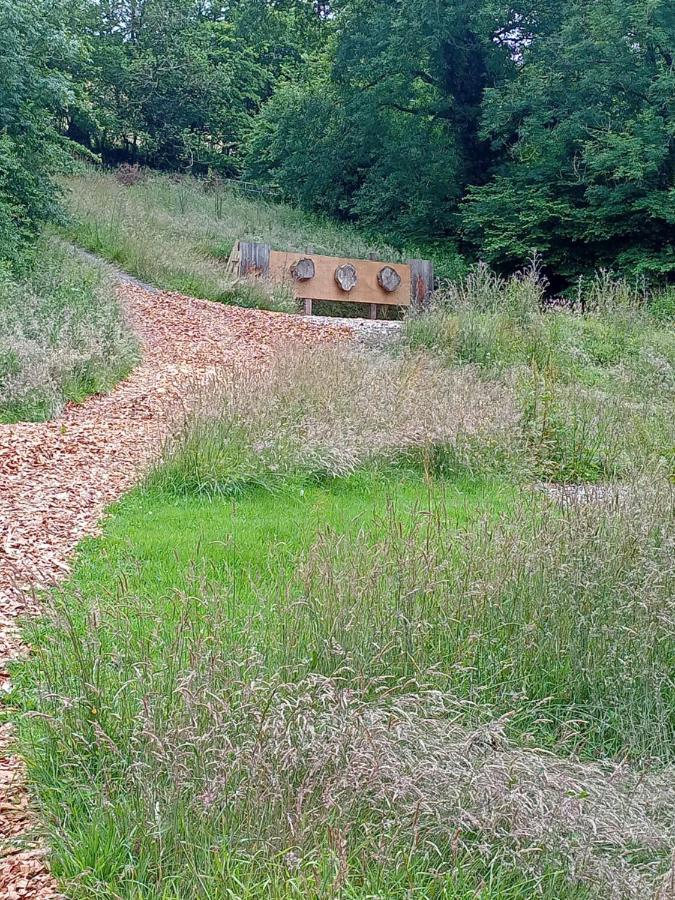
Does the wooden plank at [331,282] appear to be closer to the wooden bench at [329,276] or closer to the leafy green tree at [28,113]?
the wooden bench at [329,276]

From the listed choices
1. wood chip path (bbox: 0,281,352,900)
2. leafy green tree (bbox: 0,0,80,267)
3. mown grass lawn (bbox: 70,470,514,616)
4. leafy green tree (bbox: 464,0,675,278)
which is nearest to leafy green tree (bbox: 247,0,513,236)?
leafy green tree (bbox: 464,0,675,278)

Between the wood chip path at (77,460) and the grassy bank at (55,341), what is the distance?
0.79 ft

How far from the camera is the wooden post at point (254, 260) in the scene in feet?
48.0

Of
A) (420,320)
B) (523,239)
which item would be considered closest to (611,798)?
(420,320)

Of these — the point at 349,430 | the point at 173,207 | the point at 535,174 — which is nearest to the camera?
the point at 349,430

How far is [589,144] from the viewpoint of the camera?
1662 centimetres

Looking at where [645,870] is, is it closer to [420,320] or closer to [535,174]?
[420,320]

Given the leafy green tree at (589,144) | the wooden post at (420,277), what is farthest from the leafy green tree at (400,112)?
the wooden post at (420,277)

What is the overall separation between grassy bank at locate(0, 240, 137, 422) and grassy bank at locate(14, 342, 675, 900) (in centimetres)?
338

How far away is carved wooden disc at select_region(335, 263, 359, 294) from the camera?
49.0 ft

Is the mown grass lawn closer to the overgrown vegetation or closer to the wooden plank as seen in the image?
the overgrown vegetation

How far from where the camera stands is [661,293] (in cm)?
1398

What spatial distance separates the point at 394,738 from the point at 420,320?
27.8 feet

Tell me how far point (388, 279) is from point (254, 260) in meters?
2.65
